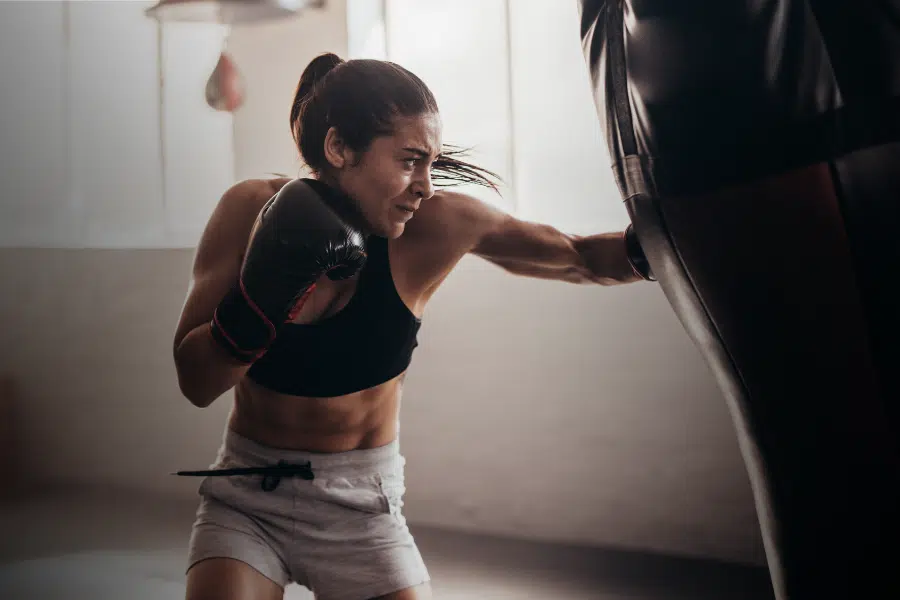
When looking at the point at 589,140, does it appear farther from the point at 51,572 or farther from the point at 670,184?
the point at 51,572

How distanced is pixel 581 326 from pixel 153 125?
1.76m

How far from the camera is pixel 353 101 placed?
1.19 metres

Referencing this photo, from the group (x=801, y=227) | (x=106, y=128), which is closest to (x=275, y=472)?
(x=801, y=227)

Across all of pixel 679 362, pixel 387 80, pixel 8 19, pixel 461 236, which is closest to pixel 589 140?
pixel 679 362

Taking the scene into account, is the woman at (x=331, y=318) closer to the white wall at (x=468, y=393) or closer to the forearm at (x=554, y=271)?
the forearm at (x=554, y=271)

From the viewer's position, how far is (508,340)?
233 centimetres

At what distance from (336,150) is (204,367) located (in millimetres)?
354

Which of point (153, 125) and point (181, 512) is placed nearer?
point (181, 512)

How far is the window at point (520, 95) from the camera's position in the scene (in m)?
2.25

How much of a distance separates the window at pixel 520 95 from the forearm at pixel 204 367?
1320mm

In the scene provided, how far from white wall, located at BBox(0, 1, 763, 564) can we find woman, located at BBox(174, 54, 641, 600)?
0.86 meters

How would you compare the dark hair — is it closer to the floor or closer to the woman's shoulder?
the woman's shoulder

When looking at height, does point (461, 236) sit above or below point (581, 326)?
above

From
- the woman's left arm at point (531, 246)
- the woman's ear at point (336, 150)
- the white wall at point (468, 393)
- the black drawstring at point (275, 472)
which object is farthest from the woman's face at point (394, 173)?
the white wall at point (468, 393)
